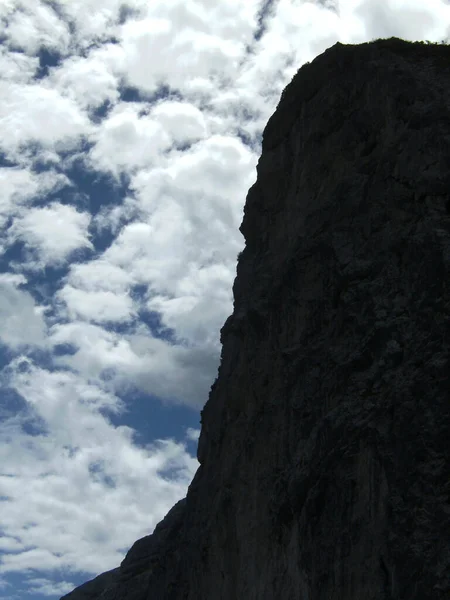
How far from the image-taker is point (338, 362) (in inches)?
910

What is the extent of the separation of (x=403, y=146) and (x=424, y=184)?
2.07m

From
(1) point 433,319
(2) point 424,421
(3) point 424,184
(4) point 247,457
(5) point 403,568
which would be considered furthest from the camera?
(4) point 247,457

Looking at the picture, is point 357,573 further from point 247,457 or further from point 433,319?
point 247,457

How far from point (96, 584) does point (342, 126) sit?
48171mm

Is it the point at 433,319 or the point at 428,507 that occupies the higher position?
→ the point at 433,319

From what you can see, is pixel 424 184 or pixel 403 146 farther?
pixel 403 146

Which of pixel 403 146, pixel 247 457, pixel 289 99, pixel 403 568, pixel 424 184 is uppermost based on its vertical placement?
pixel 289 99

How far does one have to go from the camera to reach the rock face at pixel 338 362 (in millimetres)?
19016

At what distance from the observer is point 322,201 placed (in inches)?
1108

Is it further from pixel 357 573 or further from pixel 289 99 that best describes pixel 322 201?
pixel 357 573

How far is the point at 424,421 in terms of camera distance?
19.0 meters

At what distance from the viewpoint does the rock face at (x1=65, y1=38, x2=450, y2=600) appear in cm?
1902

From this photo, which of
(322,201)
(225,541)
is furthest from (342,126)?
(225,541)

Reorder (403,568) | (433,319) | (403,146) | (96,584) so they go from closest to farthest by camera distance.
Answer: (403,568), (433,319), (403,146), (96,584)
